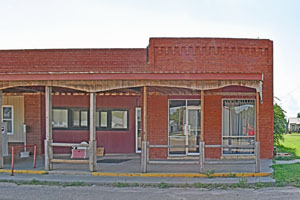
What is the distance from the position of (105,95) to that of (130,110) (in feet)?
4.51

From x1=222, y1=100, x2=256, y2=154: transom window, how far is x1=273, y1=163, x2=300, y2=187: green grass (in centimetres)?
230

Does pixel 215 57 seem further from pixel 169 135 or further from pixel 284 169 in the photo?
pixel 284 169

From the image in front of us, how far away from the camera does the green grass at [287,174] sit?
10.5 m

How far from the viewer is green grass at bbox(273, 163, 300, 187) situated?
10.5 metres

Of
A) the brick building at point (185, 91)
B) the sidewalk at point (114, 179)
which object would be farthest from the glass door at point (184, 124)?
the sidewalk at point (114, 179)

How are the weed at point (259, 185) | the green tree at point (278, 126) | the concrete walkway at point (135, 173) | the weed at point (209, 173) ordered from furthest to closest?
the green tree at point (278, 126) → the weed at point (209, 173) → the concrete walkway at point (135, 173) → the weed at point (259, 185)

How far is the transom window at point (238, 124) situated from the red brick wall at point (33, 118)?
328 inches

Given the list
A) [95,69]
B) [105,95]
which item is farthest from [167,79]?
[105,95]

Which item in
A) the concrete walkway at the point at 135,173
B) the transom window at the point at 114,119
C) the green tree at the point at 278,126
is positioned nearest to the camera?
the concrete walkway at the point at 135,173

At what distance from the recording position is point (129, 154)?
16.5 metres

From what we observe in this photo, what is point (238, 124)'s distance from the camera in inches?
595

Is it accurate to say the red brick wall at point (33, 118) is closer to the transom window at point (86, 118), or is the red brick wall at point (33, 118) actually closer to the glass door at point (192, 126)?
the transom window at point (86, 118)

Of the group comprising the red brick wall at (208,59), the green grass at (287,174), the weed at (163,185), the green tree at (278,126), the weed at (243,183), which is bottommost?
the weed at (163,185)

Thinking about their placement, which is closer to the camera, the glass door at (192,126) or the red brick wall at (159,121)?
the red brick wall at (159,121)
